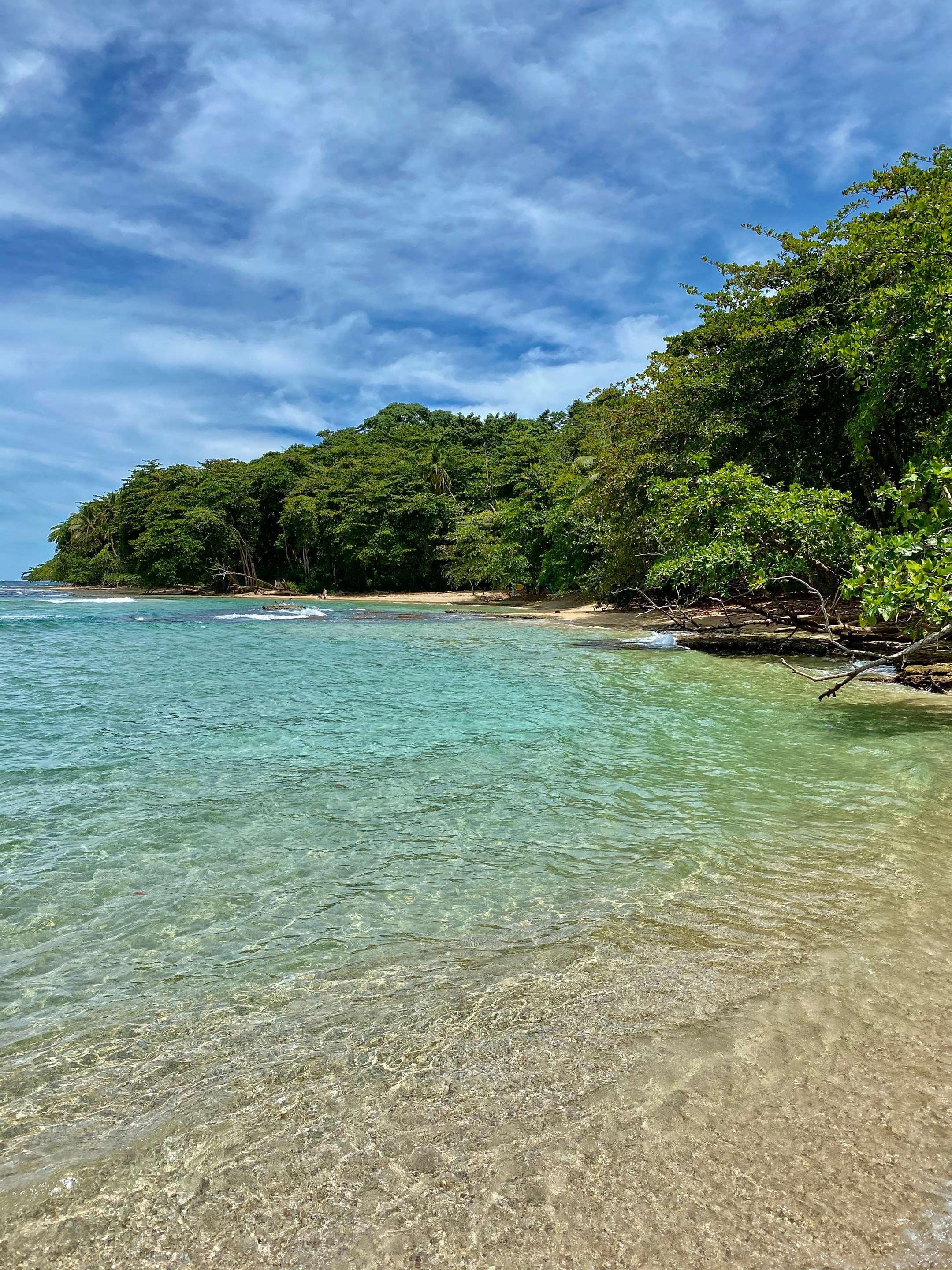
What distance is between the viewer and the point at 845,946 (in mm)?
3463

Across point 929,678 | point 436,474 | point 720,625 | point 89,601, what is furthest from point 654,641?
point 89,601

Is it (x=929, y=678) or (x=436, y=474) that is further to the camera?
(x=436, y=474)

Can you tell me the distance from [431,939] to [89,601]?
5451 centimetres

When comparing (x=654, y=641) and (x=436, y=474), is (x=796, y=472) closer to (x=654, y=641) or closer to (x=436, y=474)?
(x=654, y=641)

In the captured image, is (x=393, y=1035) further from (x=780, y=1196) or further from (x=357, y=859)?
(x=357, y=859)

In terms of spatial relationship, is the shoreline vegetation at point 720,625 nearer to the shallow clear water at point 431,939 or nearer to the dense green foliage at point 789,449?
the dense green foliage at point 789,449

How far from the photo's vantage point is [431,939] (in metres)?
3.74

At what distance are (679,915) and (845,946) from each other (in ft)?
2.66

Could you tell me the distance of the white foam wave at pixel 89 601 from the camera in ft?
155

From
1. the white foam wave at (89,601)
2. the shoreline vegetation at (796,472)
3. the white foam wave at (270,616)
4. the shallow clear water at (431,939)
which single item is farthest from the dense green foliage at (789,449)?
the white foam wave at (89,601)

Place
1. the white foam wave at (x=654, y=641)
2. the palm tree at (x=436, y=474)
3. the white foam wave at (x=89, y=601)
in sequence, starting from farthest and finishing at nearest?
the palm tree at (x=436, y=474), the white foam wave at (x=89, y=601), the white foam wave at (x=654, y=641)

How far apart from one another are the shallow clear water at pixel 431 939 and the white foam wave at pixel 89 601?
43297 mm

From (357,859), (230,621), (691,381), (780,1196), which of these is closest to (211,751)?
(357,859)

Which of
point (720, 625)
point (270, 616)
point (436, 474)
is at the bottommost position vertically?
point (720, 625)
